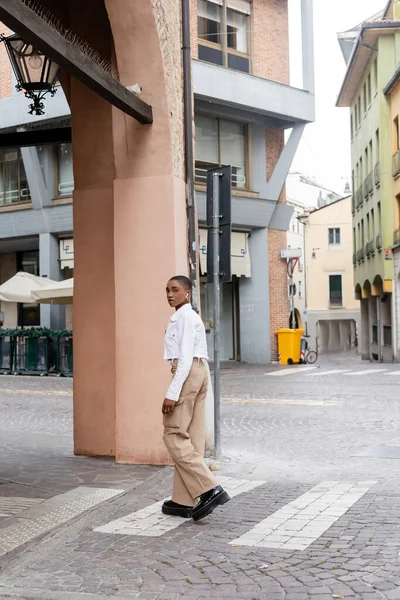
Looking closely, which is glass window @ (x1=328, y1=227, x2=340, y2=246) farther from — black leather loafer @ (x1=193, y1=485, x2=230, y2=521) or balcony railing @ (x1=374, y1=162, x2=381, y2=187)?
black leather loafer @ (x1=193, y1=485, x2=230, y2=521)

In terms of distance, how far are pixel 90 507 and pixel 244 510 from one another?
119 centimetres

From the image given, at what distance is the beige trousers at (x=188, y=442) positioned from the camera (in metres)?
6.32

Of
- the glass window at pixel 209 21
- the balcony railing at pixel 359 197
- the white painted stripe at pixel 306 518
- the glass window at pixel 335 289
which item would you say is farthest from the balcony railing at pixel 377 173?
the white painted stripe at pixel 306 518

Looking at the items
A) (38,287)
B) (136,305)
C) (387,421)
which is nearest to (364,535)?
(136,305)

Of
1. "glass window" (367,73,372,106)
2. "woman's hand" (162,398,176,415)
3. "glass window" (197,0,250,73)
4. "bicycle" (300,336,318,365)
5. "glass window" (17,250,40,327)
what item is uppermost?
"glass window" (367,73,372,106)

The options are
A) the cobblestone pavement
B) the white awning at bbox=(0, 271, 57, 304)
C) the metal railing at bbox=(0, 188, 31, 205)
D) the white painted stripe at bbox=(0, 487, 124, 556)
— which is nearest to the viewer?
the cobblestone pavement

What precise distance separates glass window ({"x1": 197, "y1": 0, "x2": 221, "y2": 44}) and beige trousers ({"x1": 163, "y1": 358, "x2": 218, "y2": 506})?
74.5ft

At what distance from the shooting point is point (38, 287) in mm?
24531

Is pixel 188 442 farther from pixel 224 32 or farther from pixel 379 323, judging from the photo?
pixel 379 323

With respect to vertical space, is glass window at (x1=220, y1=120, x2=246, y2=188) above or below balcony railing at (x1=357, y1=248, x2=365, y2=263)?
above

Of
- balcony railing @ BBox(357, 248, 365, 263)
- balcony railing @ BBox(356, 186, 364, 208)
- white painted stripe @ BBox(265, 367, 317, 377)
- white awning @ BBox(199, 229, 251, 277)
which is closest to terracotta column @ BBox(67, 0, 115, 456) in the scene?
white painted stripe @ BBox(265, 367, 317, 377)

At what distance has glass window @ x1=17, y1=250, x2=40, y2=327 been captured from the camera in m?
32.4

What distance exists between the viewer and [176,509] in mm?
6484

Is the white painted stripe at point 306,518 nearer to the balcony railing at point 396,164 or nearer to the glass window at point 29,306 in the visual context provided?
the glass window at point 29,306
